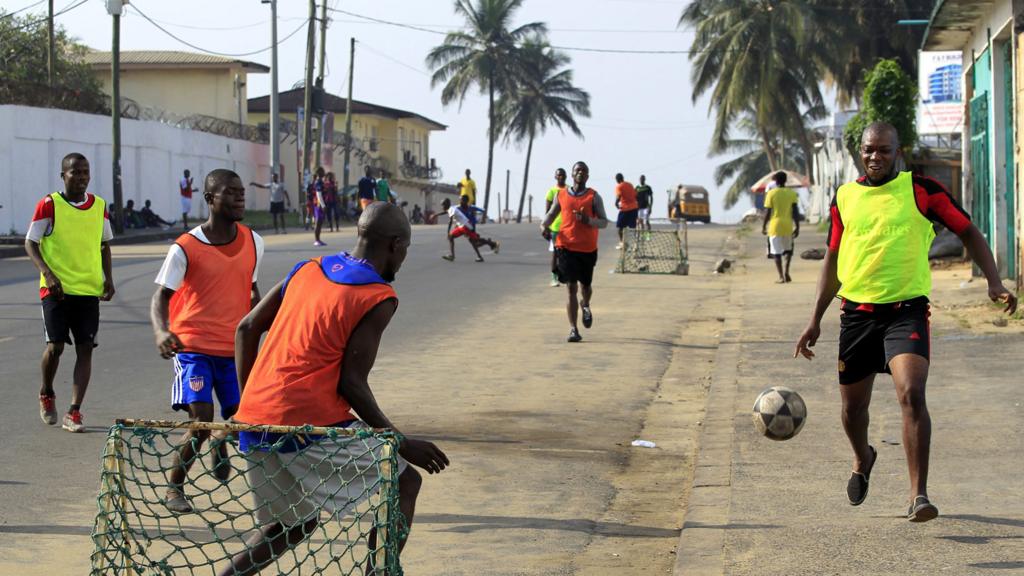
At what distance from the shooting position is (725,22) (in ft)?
173

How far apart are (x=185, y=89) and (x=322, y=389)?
56180 mm

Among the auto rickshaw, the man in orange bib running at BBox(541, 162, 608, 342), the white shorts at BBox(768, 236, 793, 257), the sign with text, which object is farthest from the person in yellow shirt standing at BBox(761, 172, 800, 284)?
the auto rickshaw

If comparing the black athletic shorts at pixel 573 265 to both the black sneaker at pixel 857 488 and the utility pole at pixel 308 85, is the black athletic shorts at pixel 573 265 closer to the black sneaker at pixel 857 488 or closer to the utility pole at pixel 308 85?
the black sneaker at pixel 857 488

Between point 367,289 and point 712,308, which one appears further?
point 712,308

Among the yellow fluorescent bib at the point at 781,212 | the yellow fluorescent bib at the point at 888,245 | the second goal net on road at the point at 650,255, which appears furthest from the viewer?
the second goal net on road at the point at 650,255

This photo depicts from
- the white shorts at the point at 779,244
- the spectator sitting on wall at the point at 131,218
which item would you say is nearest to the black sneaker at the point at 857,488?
the white shorts at the point at 779,244

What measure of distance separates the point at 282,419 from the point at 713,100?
4942 cm

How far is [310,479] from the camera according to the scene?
4.57m

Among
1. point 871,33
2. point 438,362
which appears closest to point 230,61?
point 871,33

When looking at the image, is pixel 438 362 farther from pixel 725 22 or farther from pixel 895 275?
pixel 725 22

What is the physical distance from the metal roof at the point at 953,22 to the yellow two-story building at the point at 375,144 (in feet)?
130

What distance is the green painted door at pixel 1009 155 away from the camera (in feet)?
58.7

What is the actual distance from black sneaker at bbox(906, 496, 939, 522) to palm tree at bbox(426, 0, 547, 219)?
6592cm

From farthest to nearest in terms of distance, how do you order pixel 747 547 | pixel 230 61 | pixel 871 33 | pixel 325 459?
pixel 230 61
pixel 871 33
pixel 747 547
pixel 325 459
